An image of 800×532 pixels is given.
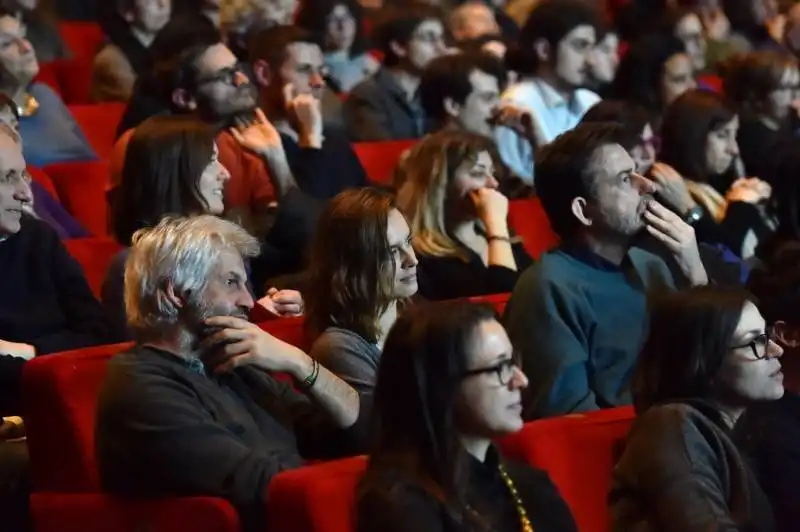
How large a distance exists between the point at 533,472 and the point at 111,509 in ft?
1.39

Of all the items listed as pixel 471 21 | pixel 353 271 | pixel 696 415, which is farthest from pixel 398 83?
pixel 696 415

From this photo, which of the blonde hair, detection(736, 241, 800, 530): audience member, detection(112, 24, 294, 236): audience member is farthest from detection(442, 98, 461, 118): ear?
detection(736, 241, 800, 530): audience member

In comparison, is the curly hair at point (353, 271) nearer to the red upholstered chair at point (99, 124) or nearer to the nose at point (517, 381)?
the nose at point (517, 381)

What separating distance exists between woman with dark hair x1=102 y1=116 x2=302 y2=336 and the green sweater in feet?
1.16

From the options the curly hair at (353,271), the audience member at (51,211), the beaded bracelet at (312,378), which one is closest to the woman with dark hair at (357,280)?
the curly hair at (353,271)

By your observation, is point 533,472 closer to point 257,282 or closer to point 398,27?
point 257,282

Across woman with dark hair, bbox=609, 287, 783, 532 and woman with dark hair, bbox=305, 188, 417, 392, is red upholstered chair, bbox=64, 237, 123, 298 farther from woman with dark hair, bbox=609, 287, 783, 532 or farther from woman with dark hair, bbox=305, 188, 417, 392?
woman with dark hair, bbox=609, 287, 783, 532

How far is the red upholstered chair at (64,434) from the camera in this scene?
5.72ft

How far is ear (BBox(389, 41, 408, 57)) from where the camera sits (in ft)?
12.0

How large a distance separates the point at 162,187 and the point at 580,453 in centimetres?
71

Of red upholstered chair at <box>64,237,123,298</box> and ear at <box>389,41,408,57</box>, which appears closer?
red upholstered chair at <box>64,237,123,298</box>

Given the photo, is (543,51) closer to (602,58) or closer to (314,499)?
(602,58)

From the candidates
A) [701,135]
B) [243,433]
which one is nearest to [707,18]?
[701,135]

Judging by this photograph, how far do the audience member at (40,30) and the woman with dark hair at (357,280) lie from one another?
1910mm
